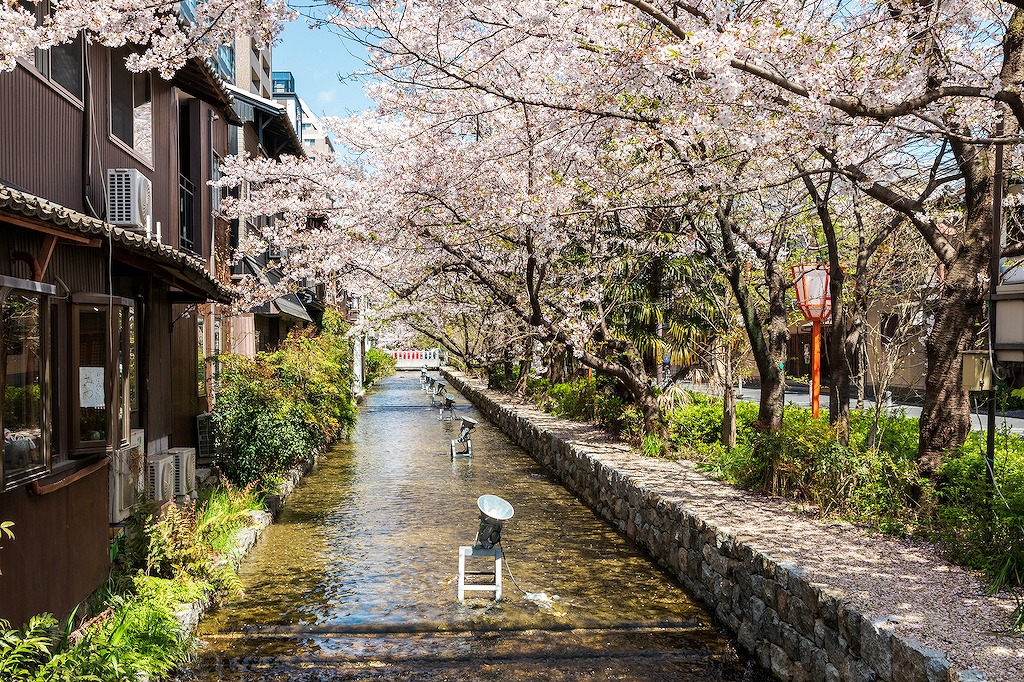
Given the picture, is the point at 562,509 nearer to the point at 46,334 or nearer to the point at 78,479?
the point at 78,479

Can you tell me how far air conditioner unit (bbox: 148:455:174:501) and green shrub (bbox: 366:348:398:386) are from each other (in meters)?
39.5

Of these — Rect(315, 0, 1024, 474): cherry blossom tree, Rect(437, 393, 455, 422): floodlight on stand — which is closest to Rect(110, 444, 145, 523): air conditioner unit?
Rect(315, 0, 1024, 474): cherry blossom tree

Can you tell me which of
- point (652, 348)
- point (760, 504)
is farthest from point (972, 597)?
point (652, 348)

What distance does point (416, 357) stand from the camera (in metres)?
77.4

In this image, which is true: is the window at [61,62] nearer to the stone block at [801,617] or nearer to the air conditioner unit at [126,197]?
the air conditioner unit at [126,197]

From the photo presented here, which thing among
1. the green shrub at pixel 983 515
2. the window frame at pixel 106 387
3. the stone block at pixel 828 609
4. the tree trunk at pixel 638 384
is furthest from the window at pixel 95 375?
the tree trunk at pixel 638 384

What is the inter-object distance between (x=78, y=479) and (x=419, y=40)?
19.2 ft

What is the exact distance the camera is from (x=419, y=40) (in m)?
10.0

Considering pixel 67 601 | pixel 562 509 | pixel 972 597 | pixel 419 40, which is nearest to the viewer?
pixel 972 597

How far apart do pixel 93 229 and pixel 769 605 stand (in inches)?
233

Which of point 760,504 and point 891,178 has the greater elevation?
point 891,178

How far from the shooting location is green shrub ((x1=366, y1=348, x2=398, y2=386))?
55.1 meters

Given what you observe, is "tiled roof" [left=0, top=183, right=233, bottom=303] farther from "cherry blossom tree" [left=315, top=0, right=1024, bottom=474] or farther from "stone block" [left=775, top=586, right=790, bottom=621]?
"stone block" [left=775, top=586, right=790, bottom=621]

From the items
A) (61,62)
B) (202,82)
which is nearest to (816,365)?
(202,82)
